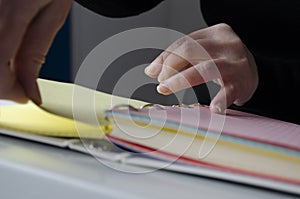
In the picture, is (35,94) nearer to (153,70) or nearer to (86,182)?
(86,182)

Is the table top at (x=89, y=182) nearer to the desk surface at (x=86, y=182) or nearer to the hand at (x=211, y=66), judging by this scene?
the desk surface at (x=86, y=182)

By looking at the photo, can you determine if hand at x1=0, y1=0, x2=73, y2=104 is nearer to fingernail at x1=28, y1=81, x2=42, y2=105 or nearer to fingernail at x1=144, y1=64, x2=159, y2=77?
fingernail at x1=28, y1=81, x2=42, y2=105

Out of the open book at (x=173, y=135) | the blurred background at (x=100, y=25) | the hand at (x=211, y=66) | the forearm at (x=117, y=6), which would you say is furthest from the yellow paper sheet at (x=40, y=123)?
the blurred background at (x=100, y=25)

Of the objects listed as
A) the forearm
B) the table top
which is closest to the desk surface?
the table top

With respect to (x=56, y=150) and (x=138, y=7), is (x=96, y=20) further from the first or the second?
(x=56, y=150)

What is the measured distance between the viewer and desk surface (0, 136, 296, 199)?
24 centimetres

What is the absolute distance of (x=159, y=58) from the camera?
0.50 meters

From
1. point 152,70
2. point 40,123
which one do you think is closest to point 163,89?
point 152,70

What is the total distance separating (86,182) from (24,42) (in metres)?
0.10

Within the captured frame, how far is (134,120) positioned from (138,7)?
43 centimetres

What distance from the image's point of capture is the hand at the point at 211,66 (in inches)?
17.0

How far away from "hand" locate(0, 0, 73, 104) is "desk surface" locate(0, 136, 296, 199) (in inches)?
1.4

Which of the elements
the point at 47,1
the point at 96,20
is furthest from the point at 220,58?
the point at 96,20

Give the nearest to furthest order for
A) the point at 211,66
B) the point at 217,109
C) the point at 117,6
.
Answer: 1. the point at 217,109
2. the point at 211,66
3. the point at 117,6
